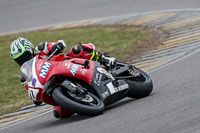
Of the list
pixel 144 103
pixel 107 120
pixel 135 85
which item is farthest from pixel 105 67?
pixel 107 120

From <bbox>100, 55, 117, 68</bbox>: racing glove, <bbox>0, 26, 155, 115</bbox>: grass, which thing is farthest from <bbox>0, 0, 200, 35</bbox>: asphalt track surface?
<bbox>100, 55, 117, 68</bbox>: racing glove

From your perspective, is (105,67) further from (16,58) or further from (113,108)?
(16,58)

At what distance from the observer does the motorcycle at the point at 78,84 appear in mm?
6105

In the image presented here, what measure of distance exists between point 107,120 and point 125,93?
116 centimetres

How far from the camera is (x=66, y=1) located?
2003 centimetres

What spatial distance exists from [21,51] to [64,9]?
12.1 meters

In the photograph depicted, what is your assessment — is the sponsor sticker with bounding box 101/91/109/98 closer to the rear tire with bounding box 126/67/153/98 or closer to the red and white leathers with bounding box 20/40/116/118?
the rear tire with bounding box 126/67/153/98

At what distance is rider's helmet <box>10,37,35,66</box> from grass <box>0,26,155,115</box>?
215 cm

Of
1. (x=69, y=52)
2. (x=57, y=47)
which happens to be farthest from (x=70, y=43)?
(x=57, y=47)

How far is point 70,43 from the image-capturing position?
1401cm

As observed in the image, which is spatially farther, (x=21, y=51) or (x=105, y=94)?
(x=21, y=51)

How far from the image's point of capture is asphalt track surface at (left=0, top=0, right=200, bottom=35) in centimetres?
1562

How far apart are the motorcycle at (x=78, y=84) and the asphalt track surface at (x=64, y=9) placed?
7936 mm

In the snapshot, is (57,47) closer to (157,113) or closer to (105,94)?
(105,94)
